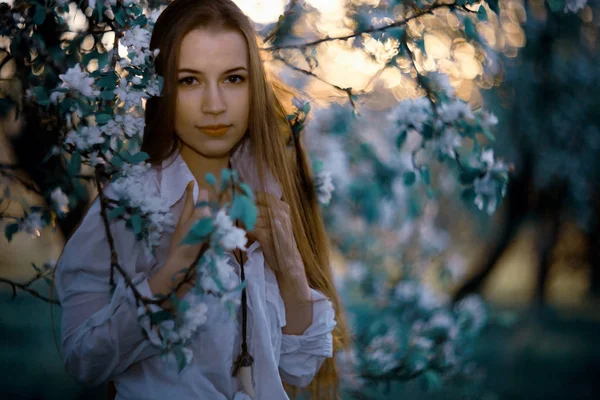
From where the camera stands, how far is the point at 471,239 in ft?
29.0

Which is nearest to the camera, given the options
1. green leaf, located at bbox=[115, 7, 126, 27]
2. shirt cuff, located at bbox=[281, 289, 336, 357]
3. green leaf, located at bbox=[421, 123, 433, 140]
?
green leaf, located at bbox=[115, 7, 126, 27]

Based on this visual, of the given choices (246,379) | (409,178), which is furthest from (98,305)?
(409,178)

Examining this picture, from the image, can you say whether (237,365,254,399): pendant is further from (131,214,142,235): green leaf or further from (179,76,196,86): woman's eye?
(179,76,196,86): woman's eye

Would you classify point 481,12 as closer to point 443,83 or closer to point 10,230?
point 443,83

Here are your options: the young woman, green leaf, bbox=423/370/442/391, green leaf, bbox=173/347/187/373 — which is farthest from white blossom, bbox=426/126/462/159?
green leaf, bbox=423/370/442/391

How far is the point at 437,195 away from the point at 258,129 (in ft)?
10.9

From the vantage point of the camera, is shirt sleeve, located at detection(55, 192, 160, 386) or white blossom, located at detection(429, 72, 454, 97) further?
white blossom, located at detection(429, 72, 454, 97)

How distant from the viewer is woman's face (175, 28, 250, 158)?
142 cm

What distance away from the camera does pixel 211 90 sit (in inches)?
55.8

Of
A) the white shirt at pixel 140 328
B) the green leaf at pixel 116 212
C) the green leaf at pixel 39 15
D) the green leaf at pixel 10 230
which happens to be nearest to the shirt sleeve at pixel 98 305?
the white shirt at pixel 140 328

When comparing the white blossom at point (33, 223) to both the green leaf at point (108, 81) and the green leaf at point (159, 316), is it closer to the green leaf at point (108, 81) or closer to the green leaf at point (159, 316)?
the green leaf at point (108, 81)

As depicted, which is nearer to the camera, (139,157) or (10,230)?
(139,157)

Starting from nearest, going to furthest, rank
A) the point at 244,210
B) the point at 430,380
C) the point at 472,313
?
the point at 244,210
the point at 430,380
the point at 472,313

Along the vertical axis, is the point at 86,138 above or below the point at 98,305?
above
